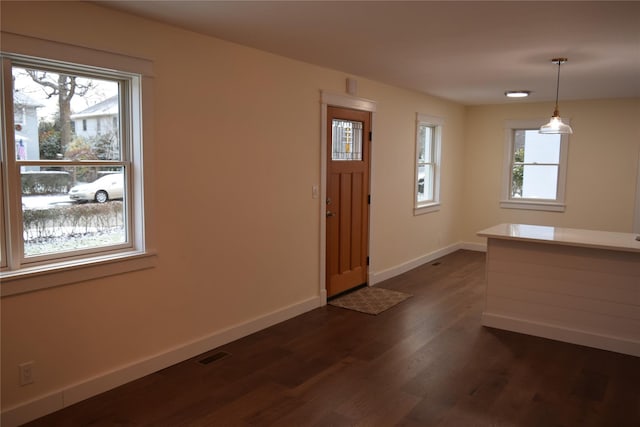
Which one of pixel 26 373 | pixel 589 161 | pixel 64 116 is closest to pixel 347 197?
pixel 64 116

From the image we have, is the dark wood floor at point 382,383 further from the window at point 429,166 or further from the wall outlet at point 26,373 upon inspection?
the window at point 429,166

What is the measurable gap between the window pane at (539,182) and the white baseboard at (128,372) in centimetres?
485

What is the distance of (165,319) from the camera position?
3.43m

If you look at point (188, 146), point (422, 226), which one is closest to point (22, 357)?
point (188, 146)

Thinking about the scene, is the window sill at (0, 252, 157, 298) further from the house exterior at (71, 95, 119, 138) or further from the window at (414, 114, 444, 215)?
the window at (414, 114, 444, 215)

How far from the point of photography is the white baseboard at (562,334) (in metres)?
3.87

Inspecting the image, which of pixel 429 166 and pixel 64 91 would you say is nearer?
pixel 64 91

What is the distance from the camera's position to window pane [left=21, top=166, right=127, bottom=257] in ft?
9.11

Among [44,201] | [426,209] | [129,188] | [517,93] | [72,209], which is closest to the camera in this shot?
[44,201]

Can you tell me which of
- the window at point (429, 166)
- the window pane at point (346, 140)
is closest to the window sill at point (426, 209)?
the window at point (429, 166)

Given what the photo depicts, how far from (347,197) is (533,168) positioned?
12.4 ft

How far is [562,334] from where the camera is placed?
4141mm

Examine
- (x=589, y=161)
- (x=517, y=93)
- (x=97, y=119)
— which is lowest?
(x=589, y=161)

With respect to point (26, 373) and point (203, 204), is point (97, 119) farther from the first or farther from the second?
point (26, 373)
